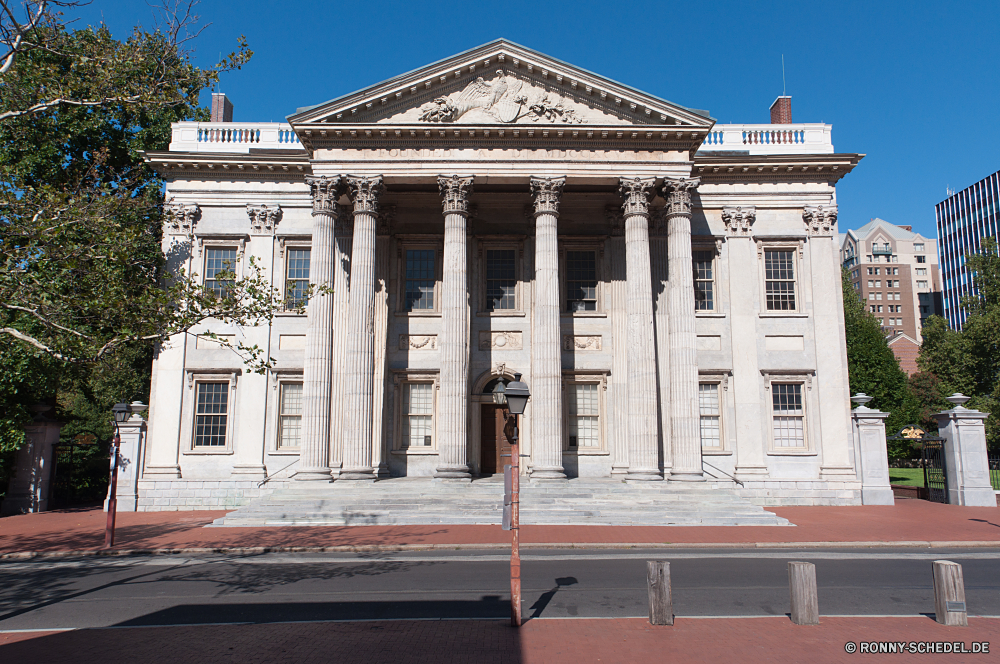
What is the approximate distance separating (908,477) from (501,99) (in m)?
37.6

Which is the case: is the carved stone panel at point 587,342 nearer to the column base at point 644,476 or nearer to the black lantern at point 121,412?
the column base at point 644,476

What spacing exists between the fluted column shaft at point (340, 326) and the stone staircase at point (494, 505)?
2.12 m

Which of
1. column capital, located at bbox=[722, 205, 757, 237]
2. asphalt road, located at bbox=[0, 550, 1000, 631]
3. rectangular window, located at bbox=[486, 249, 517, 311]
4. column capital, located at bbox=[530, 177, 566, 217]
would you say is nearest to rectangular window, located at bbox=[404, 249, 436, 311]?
rectangular window, located at bbox=[486, 249, 517, 311]

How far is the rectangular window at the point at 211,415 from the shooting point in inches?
999

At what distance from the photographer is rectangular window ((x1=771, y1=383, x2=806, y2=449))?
2544 centimetres

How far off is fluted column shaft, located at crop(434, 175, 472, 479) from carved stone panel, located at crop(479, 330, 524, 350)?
113 inches

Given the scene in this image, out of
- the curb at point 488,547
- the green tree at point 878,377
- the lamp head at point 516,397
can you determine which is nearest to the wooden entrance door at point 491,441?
the curb at point 488,547

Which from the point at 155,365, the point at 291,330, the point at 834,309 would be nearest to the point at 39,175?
the point at 155,365

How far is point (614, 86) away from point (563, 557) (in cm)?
1634

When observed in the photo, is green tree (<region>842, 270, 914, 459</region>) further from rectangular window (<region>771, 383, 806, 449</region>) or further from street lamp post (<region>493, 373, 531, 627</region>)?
street lamp post (<region>493, 373, 531, 627</region>)

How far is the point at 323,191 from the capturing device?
917 inches

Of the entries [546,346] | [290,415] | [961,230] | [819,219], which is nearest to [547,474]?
[546,346]

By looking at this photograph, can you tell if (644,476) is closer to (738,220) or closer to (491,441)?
(491,441)

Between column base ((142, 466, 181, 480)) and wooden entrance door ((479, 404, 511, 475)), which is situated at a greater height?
wooden entrance door ((479, 404, 511, 475))
